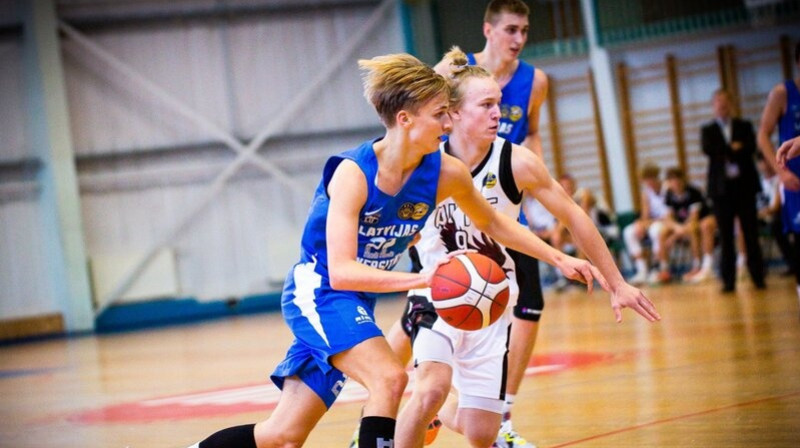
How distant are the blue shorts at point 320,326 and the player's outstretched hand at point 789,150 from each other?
2.26 meters

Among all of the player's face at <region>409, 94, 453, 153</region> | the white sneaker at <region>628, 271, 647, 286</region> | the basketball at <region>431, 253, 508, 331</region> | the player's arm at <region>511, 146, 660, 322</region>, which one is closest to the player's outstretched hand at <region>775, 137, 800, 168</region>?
the player's arm at <region>511, 146, 660, 322</region>

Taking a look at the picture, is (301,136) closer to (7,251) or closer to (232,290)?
(232,290)

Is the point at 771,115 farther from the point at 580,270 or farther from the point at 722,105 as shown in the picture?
the point at 722,105

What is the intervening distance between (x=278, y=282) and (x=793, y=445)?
44.6ft

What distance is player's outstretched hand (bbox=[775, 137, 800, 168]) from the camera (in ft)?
15.4

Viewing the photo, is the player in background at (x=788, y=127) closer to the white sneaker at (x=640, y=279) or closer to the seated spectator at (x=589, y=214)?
the white sneaker at (x=640, y=279)

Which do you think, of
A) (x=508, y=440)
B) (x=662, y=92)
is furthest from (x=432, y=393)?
(x=662, y=92)

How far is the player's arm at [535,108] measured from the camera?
5.27 meters

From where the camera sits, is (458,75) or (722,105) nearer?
(458,75)

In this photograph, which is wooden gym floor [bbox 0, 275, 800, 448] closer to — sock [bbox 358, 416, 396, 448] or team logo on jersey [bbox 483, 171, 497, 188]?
team logo on jersey [bbox 483, 171, 497, 188]

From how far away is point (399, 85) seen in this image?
322 centimetres

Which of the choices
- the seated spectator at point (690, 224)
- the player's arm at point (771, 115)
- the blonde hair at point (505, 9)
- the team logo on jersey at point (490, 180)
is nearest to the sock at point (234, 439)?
the team logo on jersey at point (490, 180)

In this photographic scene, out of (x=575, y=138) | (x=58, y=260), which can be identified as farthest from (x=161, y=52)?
(x=575, y=138)

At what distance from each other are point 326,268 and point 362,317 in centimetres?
21
